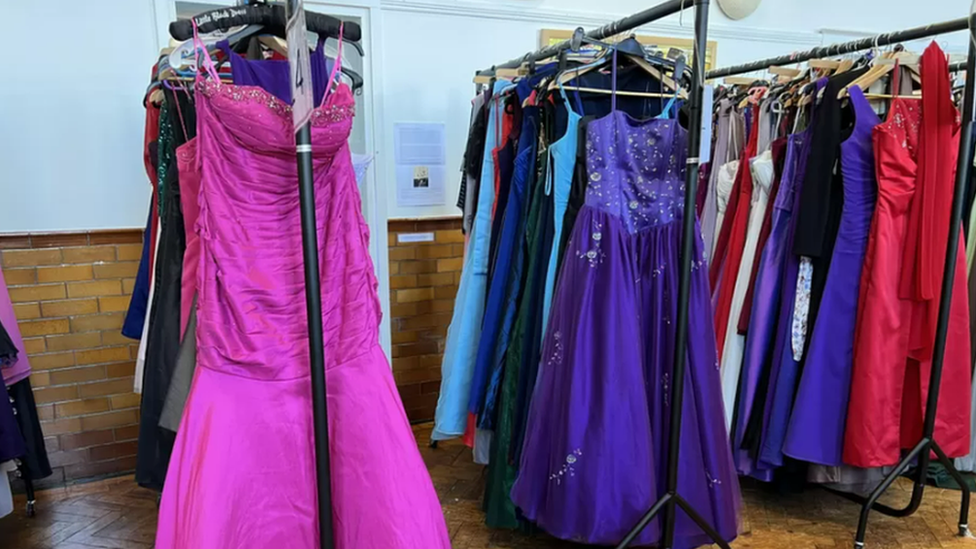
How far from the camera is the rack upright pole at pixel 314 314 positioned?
1011mm

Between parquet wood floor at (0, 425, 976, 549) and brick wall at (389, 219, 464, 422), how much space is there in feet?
2.03

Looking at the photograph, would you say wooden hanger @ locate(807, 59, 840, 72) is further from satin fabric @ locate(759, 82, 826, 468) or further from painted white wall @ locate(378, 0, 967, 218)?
painted white wall @ locate(378, 0, 967, 218)

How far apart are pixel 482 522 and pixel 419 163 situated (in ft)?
5.05

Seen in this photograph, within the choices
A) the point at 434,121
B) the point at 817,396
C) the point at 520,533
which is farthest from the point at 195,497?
the point at 434,121

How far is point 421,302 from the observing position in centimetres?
296

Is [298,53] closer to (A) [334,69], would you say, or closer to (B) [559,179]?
(A) [334,69]

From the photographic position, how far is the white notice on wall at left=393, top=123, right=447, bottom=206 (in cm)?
276

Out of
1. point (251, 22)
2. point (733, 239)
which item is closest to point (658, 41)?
point (733, 239)

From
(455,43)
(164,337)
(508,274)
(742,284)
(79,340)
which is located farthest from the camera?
(455,43)

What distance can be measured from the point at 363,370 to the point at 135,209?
1.58 m

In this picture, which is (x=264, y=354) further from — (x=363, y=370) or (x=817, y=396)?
(x=817, y=396)

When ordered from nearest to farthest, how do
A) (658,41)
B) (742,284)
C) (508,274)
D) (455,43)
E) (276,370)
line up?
(276,370), (508,274), (742,284), (455,43), (658,41)

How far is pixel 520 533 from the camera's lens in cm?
205

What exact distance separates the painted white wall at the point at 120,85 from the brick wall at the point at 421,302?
13 centimetres
